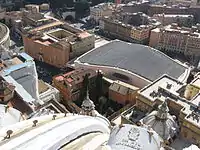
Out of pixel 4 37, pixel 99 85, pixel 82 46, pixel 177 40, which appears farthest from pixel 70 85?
pixel 177 40

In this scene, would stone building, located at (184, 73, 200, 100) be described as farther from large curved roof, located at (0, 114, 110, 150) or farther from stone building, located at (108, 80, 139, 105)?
large curved roof, located at (0, 114, 110, 150)

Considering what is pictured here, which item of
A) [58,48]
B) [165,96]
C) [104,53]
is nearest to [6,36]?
[58,48]

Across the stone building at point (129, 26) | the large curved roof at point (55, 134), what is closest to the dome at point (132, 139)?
the large curved roof at point (55, 134)

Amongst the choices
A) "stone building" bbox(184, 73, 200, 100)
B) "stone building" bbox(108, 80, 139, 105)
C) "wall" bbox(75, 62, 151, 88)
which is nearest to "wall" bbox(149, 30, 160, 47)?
"wall" bbox(75, 62, 151, 88)

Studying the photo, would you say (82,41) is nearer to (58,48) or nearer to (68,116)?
(58,48)

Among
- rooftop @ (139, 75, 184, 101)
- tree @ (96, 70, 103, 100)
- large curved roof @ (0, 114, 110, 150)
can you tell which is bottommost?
tree @ (96, 70, 103, 100)

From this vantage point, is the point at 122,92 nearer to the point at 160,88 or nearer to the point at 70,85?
the point at 70,85
